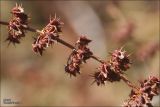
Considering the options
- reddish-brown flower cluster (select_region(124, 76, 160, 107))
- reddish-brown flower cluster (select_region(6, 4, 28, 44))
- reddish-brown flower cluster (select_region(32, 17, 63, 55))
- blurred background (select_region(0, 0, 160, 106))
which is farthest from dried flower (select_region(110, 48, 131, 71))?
blurred background (select_region(0, 0, 160, 106))

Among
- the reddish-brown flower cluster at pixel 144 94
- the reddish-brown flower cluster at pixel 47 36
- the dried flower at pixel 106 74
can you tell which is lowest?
the reddish-brown flower cluster at pixel 144 94

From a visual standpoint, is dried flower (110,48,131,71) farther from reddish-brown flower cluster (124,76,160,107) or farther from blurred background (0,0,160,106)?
blurred background (0,0,160,106)

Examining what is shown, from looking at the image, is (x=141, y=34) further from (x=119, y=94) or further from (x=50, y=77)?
(x=50, y=77)

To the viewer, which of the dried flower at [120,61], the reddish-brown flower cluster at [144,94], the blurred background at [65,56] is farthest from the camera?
the blurred background at [65,56]

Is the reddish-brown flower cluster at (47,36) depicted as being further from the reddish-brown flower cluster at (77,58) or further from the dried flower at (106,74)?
the dried flower at (106,74)

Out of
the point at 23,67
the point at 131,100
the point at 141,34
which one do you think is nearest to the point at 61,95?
the point at 23,67

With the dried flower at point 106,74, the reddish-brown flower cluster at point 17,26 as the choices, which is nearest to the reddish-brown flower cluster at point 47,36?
the reddish-brown flower cluster at point 17,26
